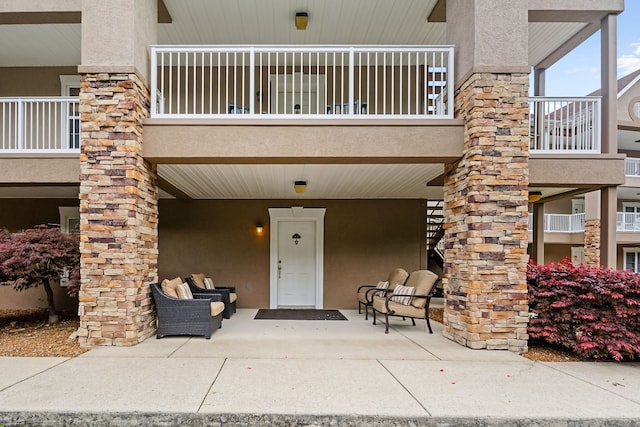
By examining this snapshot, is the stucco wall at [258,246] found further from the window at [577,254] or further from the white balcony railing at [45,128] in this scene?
the window at [577,254]

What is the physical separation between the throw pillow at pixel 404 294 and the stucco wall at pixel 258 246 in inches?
82.1

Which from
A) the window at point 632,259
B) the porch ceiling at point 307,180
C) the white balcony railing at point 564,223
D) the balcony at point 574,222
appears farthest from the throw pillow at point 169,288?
the window at point 632,259

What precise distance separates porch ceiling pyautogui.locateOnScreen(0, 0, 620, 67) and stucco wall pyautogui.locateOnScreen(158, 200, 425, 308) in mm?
3450

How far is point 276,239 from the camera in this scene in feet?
29.5

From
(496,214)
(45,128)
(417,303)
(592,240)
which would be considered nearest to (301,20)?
(496,214)

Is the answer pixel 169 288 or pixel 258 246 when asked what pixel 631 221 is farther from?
pixel 169 288

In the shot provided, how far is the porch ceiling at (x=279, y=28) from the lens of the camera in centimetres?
661

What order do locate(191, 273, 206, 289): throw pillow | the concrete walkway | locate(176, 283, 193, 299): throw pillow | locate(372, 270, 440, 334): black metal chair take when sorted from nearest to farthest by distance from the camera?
the concrete walkway < locate(176, 283, 193, 299): throw pillow < locate(372, 270, 440, 334): black metal chair < locate(191, 273, 206, 289): throw pillow

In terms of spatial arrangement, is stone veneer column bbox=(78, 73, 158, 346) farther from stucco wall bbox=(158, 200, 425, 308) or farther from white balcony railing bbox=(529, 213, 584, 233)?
white balcony railing bbox=(529, 213, 584, 233)

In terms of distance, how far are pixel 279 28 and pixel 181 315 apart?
17.4 ft

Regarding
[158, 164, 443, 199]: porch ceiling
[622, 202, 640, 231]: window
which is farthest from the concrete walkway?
[622, 202, 640, 231]: window

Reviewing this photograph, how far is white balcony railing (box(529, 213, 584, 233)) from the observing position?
14789mm

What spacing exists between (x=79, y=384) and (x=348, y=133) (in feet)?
13.8

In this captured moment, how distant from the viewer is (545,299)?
5.32 metres
